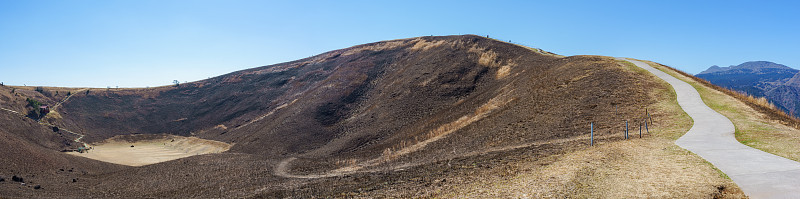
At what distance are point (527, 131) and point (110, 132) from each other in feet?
224

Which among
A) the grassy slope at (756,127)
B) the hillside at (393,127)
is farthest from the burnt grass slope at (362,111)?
the grassy slope at (756,127)

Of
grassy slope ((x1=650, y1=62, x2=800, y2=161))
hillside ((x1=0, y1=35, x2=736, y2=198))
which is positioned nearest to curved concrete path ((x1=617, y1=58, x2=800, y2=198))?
grassy slope ((x1=650, y1=62, x2=800, y2=161))

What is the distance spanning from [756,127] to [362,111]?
123 ft

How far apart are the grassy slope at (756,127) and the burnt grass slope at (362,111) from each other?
3453mm

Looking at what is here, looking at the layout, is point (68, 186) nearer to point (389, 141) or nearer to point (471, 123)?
point (389, 141)

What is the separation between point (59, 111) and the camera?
206ft

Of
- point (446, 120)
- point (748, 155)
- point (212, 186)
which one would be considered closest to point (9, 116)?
point (212, 186)

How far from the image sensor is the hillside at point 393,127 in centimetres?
1612

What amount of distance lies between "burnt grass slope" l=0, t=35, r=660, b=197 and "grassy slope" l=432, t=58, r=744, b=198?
2556mm

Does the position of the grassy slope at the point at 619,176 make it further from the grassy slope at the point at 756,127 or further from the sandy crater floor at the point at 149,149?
the sandy crater floor at the point at 149,149

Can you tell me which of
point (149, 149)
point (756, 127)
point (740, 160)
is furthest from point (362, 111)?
point (740, 160)

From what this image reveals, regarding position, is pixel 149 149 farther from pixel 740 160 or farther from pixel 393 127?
pixel 740 160

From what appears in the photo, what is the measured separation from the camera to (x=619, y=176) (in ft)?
35.4

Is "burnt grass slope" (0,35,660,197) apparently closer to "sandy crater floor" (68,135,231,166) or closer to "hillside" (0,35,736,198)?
"hillside" (0,35,736,198)
